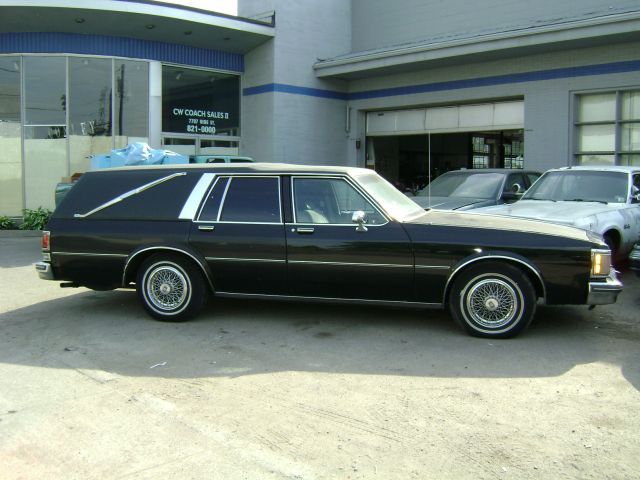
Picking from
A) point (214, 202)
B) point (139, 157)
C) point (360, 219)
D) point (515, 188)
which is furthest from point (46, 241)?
point (515, 188)

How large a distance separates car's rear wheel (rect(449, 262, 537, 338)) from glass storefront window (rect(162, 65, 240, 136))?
12.9 metres

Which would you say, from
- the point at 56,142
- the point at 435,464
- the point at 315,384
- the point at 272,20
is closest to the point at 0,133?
the point at 56,142

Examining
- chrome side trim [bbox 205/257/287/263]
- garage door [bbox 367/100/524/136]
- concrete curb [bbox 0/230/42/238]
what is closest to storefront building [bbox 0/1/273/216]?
concrete curb [bbox 0/230/42/238]

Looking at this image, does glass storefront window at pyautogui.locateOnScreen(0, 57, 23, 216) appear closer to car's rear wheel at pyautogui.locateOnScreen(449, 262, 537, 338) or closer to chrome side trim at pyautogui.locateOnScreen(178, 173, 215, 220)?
chrome side trim at pyautogui.locateOnScreen(178, 173, 215, 220)

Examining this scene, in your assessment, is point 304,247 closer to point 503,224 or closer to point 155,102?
point 503,224

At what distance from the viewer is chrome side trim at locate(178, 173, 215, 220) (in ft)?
21.6

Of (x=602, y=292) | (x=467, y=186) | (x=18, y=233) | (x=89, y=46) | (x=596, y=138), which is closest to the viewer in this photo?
(x=602, y=292)

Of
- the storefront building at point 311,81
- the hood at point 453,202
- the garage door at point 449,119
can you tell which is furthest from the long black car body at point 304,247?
the garage door at point 449,119

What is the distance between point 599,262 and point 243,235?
11.1ft

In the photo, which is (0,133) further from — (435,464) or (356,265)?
(435,464)

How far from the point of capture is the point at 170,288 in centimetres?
659

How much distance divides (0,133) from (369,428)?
50.3ft

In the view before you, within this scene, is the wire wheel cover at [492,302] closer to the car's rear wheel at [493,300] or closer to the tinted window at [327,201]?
the car's rear wheel at [493,300]

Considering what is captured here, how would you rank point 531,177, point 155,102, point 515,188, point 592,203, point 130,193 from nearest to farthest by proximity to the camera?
point 130,193
point 592,203
point 515,188
point 531,177
point 155,102
